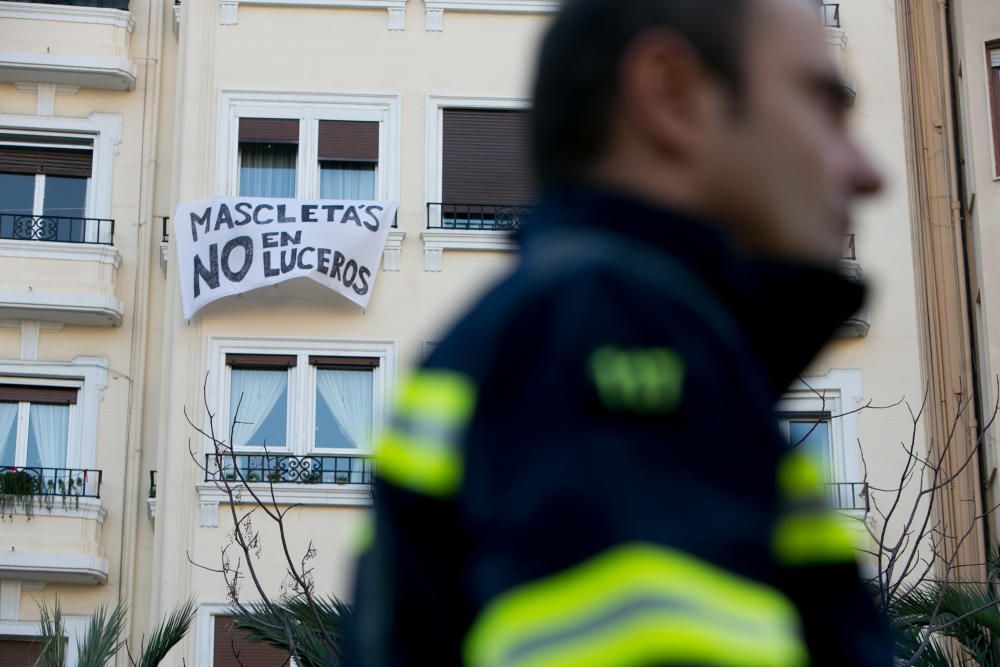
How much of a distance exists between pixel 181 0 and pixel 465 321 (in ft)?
70.4

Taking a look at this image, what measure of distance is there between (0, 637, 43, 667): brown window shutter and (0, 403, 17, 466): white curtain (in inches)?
80.7

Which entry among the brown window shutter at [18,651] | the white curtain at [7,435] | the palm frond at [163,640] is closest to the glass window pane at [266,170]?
the white curtain at [7,435]

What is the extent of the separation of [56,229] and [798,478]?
836 inches

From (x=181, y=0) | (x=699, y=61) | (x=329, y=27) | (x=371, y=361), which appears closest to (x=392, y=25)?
(x=329, y=27)

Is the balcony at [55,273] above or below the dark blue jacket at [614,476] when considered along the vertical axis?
above

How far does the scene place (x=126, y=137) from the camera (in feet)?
74.0

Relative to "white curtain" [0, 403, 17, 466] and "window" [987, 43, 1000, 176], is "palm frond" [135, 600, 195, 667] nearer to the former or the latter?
"white curtain" [0, 403, 17, 466]

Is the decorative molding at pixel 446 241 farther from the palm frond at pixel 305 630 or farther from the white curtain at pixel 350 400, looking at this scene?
the palm frond at pixel 305 630

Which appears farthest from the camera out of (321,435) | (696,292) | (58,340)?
(58,340)

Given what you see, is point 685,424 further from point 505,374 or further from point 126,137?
point 126,137

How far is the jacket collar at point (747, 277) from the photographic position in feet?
4.88

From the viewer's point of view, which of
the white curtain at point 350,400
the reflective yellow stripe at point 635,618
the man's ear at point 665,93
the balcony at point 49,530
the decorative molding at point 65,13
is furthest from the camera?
the decorative molding at point 65,13

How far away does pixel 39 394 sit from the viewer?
21.5 metres

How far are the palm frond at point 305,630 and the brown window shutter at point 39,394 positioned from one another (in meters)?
8.74
